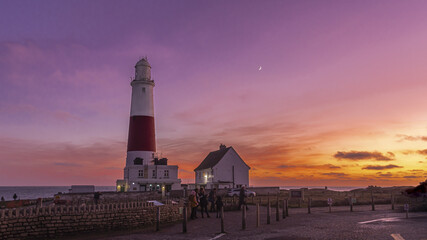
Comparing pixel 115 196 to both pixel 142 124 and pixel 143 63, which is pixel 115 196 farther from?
pixel 143 63

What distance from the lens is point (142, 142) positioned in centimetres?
5225

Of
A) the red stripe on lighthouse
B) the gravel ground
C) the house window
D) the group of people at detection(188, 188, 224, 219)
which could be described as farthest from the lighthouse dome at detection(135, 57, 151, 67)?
the gravel ground

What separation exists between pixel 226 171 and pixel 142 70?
2219cm

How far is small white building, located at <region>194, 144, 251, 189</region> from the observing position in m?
60.0

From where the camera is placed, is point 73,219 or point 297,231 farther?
point 73,219

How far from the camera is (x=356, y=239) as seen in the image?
1561 centimetres

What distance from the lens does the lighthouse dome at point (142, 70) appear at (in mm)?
54656

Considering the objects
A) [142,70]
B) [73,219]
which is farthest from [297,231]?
[142,70]

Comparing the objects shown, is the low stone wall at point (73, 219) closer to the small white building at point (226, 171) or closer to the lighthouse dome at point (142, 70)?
the lighthouse dome at point (142, 70)

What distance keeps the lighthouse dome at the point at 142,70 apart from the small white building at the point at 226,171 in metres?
18.6

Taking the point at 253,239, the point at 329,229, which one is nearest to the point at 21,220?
the point at 253,239

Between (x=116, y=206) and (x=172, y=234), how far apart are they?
5666mm

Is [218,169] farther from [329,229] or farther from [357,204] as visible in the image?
[329,229]

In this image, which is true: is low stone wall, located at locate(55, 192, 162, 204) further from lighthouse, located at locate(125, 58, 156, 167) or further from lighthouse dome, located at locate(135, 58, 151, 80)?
lighthouse dome, located at locate(135, 58, 151, 80)
